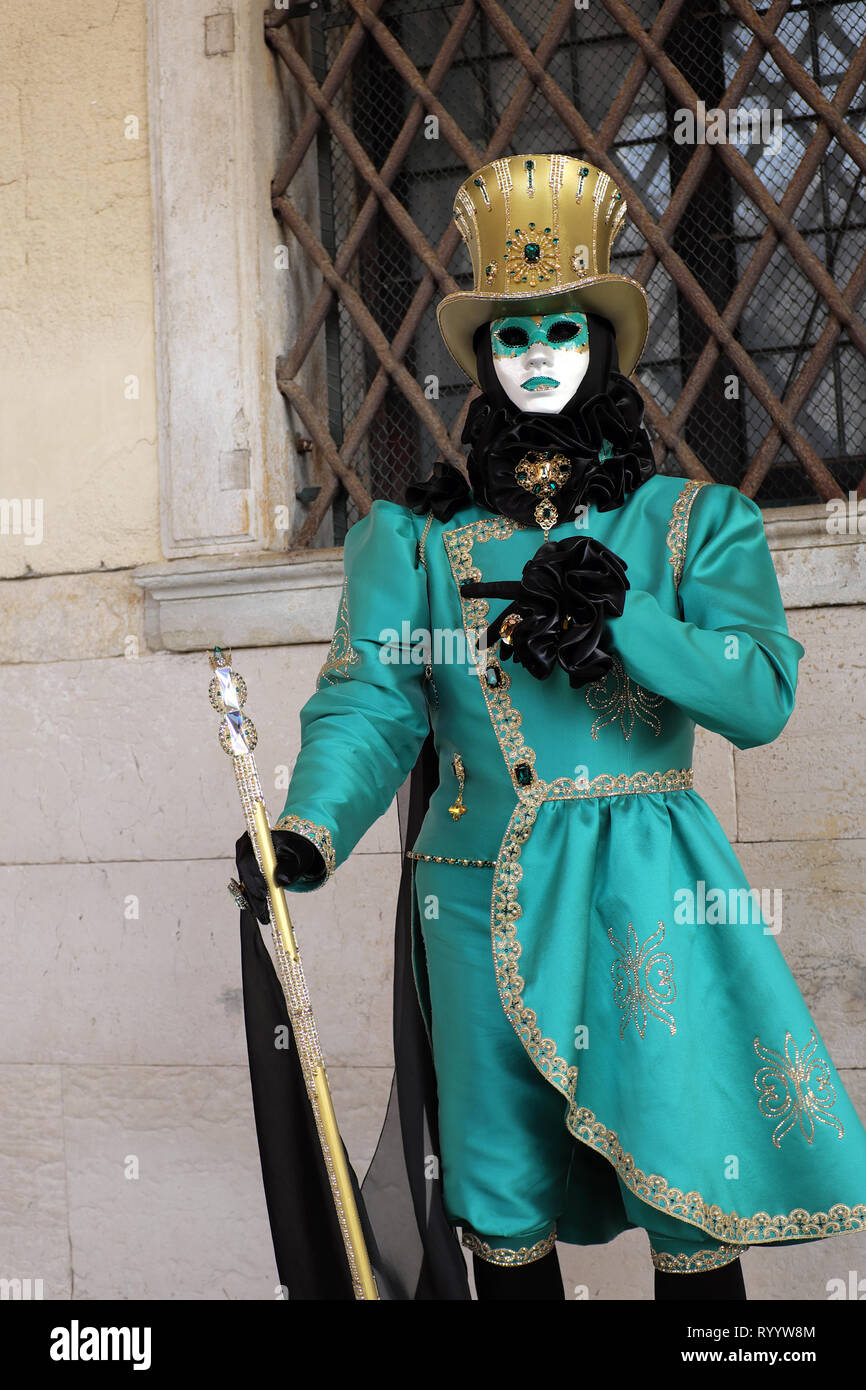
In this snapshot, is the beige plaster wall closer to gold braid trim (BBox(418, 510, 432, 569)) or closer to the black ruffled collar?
gold braid trim (BBox(418, 510, 432, 569))

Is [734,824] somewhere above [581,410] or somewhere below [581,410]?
below

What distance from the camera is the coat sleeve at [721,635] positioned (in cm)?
164

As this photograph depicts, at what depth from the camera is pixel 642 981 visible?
1669mm

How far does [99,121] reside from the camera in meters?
3.03

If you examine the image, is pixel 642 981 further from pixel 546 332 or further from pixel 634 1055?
pixel 546 332

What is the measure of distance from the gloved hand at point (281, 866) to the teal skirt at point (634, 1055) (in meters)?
0.23

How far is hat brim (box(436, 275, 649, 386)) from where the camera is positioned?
1803 mm

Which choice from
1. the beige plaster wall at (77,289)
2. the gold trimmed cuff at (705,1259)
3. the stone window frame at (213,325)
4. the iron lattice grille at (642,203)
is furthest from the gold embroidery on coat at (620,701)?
the beige plaster wall at (77,289)

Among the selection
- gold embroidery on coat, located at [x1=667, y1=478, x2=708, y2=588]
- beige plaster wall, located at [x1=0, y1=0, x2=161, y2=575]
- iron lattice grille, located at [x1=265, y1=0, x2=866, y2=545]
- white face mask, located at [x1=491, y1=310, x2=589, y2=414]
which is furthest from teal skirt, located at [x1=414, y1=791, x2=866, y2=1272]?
beige plaster wall, located at [x1=0, y1=0, x2=161, y2=575]

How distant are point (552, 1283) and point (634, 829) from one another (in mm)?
596

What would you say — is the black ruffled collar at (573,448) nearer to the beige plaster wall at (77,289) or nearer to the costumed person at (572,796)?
the costumed person at (572,796)

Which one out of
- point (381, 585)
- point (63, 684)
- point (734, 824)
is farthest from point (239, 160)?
point (734, 824)

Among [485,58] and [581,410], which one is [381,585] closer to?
[581,410]
